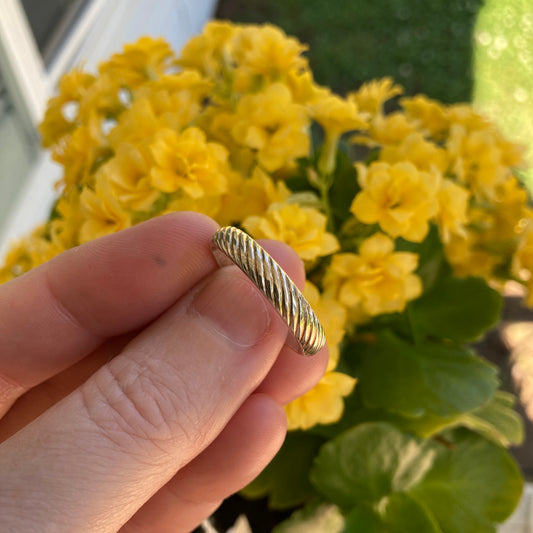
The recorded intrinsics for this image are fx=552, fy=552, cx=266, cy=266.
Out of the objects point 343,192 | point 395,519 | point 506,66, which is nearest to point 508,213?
point 343,192

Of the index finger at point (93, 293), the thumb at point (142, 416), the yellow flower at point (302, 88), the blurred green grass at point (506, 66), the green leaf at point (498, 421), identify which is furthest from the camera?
the blurred green grass at point (506, 66)

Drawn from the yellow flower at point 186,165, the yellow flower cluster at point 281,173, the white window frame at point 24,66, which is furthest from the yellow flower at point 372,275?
the white window frame at point 24,66

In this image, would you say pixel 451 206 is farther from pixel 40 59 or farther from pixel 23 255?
pixel 40 59

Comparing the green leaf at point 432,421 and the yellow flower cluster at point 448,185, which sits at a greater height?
the yellow flower cluster at point 448,185

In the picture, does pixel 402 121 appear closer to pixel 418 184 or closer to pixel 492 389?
pixel 418 184

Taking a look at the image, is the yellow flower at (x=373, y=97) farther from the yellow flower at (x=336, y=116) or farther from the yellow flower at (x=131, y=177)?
the yellow flower at (x=131, y=177)

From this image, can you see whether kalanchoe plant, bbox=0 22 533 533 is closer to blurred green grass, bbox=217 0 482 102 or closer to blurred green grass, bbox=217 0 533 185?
blurred green grass, bbox=217 0 533 185
